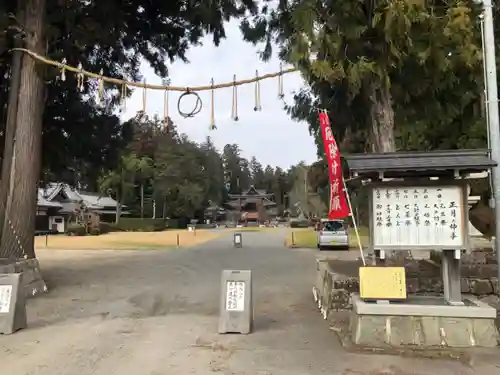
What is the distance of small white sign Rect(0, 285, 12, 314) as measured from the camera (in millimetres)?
7422

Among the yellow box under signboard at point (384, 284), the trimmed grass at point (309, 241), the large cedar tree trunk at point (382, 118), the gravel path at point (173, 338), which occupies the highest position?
the large cedar tree trunk at point (382, 118)

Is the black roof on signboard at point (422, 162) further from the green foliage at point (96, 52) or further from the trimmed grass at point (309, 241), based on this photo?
the trimmed grass at point (309, 241)

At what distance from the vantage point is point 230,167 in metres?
118

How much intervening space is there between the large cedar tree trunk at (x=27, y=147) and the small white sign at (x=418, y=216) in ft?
28.2

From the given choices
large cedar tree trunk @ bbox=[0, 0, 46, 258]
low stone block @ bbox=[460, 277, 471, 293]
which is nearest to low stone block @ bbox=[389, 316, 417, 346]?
low stone block @ bbox=[460, 277, 471, 293]

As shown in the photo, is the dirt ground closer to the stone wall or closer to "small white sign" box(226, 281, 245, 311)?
the stone wall

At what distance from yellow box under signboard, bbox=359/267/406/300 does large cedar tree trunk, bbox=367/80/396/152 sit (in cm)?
332

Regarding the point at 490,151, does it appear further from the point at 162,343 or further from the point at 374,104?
the point at 162,343

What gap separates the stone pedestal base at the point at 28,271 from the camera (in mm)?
10721

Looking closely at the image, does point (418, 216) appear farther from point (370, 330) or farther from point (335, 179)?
point (370, 330)

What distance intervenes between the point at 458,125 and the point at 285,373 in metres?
13.0

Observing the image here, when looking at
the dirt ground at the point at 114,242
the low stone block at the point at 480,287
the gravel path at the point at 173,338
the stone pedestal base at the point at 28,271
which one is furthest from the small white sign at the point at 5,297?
the dirt ground at the point at 114,242

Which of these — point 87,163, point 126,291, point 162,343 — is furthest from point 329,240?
point 162,343

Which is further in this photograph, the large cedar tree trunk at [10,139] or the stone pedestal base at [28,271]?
the large cedar tree trunk at [10,139]
